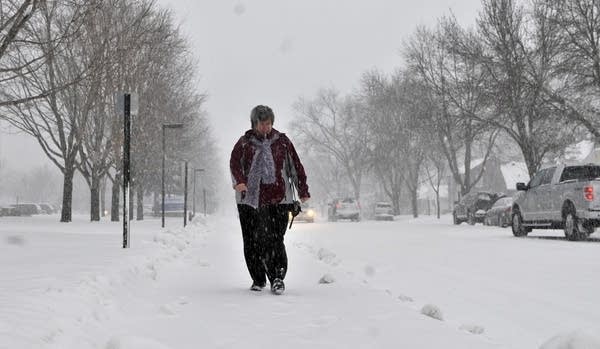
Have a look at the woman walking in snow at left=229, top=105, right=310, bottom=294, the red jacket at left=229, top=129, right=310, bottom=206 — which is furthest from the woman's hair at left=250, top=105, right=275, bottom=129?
the red jacket at left=229, top=129, right=310, bottom=206

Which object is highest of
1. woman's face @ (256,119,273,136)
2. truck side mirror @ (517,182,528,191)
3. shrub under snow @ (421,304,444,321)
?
woman's face @ (256,119,273,136)

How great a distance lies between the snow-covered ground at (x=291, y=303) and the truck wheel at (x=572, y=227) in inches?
229

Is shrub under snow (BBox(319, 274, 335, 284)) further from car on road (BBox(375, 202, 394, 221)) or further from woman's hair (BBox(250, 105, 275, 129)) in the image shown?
car on road (BBox(375, 202, 394, 221))

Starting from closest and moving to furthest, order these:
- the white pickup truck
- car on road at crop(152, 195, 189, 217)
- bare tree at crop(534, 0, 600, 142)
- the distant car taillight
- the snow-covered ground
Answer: the snow-covered ground
the distant car taillight
the white pickup truck
bare tree at crop(534, 0, 600, 142)
car on road at crop(152, 195, 189, 217)

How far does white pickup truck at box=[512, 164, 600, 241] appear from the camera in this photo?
15367mm

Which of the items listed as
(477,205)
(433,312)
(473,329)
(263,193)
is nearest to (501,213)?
(477,205)

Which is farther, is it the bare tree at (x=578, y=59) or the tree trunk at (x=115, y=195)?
the tree trunk at (x=115, y=195)

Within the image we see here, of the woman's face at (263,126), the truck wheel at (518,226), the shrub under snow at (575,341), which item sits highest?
the woman's face at (263,126)

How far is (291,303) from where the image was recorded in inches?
229

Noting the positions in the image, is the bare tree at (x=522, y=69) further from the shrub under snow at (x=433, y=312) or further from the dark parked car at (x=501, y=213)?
the shrub under snow at (x=433, y=312)

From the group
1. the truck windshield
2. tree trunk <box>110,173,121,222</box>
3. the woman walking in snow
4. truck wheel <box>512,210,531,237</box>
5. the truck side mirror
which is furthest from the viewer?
tree trunk <box>110,173,121,222</box>

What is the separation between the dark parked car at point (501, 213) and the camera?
2680 cm

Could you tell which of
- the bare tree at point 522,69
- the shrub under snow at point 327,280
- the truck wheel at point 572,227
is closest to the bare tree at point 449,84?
the bare tree at point 522,69

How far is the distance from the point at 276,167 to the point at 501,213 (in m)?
22.7
